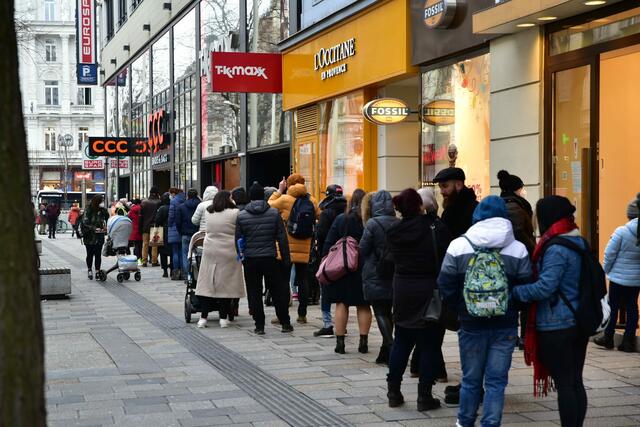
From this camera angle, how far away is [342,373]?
8477mm

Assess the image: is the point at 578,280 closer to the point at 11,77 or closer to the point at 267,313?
the point at 11,77

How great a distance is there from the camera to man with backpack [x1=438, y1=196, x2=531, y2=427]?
5645 mm

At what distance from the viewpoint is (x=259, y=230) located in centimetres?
1074

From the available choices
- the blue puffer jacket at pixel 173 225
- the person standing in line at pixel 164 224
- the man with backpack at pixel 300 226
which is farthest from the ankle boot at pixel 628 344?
the person standing in line at pixel 164 224

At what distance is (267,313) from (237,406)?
597 centimetres

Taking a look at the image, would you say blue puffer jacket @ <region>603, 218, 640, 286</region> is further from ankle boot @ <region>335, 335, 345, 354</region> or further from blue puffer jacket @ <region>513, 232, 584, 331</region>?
blue puffer jacket @ <region>513, 232, 584, 331</region>

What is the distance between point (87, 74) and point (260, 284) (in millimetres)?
38888

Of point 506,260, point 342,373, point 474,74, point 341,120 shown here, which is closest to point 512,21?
point 474,74

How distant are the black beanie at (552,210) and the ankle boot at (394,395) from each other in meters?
1.97

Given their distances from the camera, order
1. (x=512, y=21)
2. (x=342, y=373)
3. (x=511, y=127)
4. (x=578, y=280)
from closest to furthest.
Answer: (x=578, y=280), (x=342, y=373), (x=512, y=21), (x=511, y=127)

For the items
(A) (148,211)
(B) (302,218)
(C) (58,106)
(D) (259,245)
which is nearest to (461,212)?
(D) (259,245)

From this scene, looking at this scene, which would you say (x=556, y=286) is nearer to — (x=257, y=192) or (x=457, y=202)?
(x=457, y=202)

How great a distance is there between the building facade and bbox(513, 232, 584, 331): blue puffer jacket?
78.1m

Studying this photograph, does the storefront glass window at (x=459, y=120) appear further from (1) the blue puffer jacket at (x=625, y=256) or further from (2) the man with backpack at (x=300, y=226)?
(1) the blue puffer jacket at (x=625, y=256)
